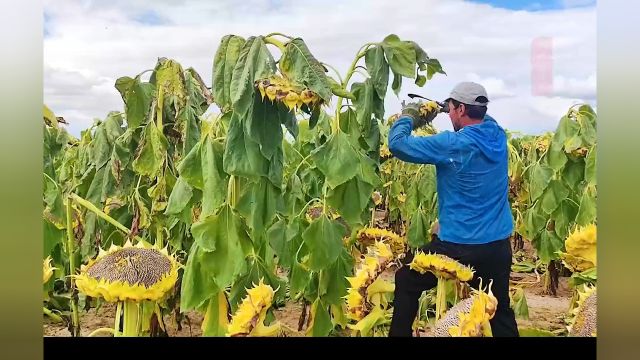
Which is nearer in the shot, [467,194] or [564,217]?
[467,194]

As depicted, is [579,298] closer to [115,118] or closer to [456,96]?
[456,96]

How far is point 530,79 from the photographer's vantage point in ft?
11.5

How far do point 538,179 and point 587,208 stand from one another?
12.0 inches

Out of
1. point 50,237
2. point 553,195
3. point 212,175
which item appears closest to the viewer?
point 212,175

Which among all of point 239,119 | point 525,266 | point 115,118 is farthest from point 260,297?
point 525,266

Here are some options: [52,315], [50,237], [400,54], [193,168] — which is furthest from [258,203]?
[52,315]

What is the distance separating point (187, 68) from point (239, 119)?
41cm

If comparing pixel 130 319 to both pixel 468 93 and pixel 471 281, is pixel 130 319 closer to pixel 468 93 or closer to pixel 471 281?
pixel 471 281

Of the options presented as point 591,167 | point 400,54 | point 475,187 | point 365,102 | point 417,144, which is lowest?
point 475,187

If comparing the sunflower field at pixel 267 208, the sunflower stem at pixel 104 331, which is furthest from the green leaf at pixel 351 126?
the sunflower stem at pixel 104 331

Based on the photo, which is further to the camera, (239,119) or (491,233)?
(491,233)

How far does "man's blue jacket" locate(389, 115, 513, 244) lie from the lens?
11.5 ft

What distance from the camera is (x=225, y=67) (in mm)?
3400
